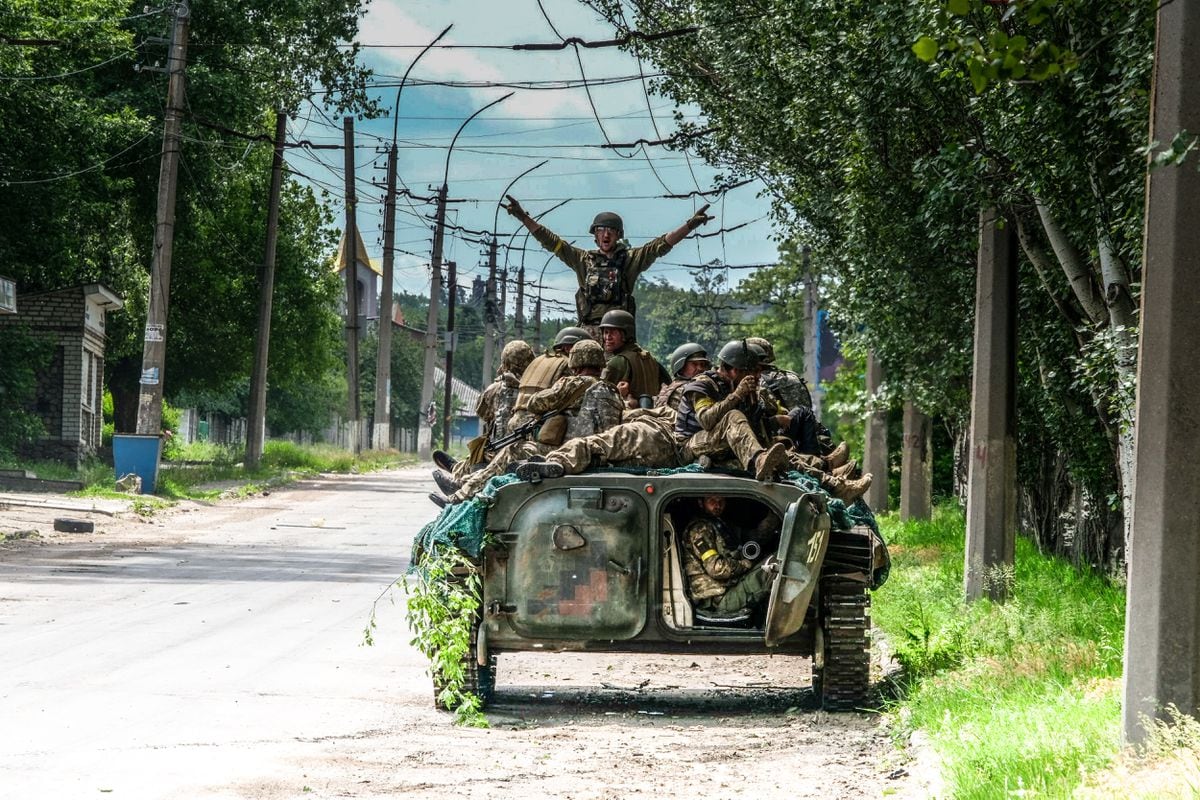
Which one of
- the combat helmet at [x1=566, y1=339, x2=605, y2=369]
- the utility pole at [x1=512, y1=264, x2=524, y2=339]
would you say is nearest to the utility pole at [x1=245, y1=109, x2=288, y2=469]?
the combat helmet at [x1=566, y1=339, x2=605, y2=369]

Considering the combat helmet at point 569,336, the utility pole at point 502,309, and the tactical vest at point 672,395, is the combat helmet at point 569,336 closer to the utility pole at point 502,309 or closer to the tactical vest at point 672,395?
the tactical vest at point 672,395

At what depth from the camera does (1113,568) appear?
1568 cm

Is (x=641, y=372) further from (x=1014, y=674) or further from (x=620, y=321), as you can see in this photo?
(x=1014, y=674)

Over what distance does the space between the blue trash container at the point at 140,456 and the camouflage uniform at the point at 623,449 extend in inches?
849

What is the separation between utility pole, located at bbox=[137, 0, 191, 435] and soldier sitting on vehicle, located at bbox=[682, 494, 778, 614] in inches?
862

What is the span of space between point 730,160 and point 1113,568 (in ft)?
43.6

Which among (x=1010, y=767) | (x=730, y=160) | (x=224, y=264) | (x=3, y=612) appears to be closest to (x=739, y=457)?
(x=1010, y=767)

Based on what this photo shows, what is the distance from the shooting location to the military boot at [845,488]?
34.4ft

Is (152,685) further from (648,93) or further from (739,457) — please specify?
(648,93)

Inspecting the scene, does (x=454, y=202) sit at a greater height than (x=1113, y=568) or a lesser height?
greater

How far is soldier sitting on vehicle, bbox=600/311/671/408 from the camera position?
12.6m

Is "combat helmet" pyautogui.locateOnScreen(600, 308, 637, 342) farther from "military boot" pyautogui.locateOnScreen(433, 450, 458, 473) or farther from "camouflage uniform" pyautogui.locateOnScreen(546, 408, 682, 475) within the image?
"camouflage uniform" pyautogui.locateOnScreen(546, 408, 682, 475)

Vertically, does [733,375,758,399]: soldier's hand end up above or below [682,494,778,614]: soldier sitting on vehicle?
above

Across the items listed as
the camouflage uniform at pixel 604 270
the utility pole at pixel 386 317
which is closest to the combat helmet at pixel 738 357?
the camouflage uniform at pixel 604 270
